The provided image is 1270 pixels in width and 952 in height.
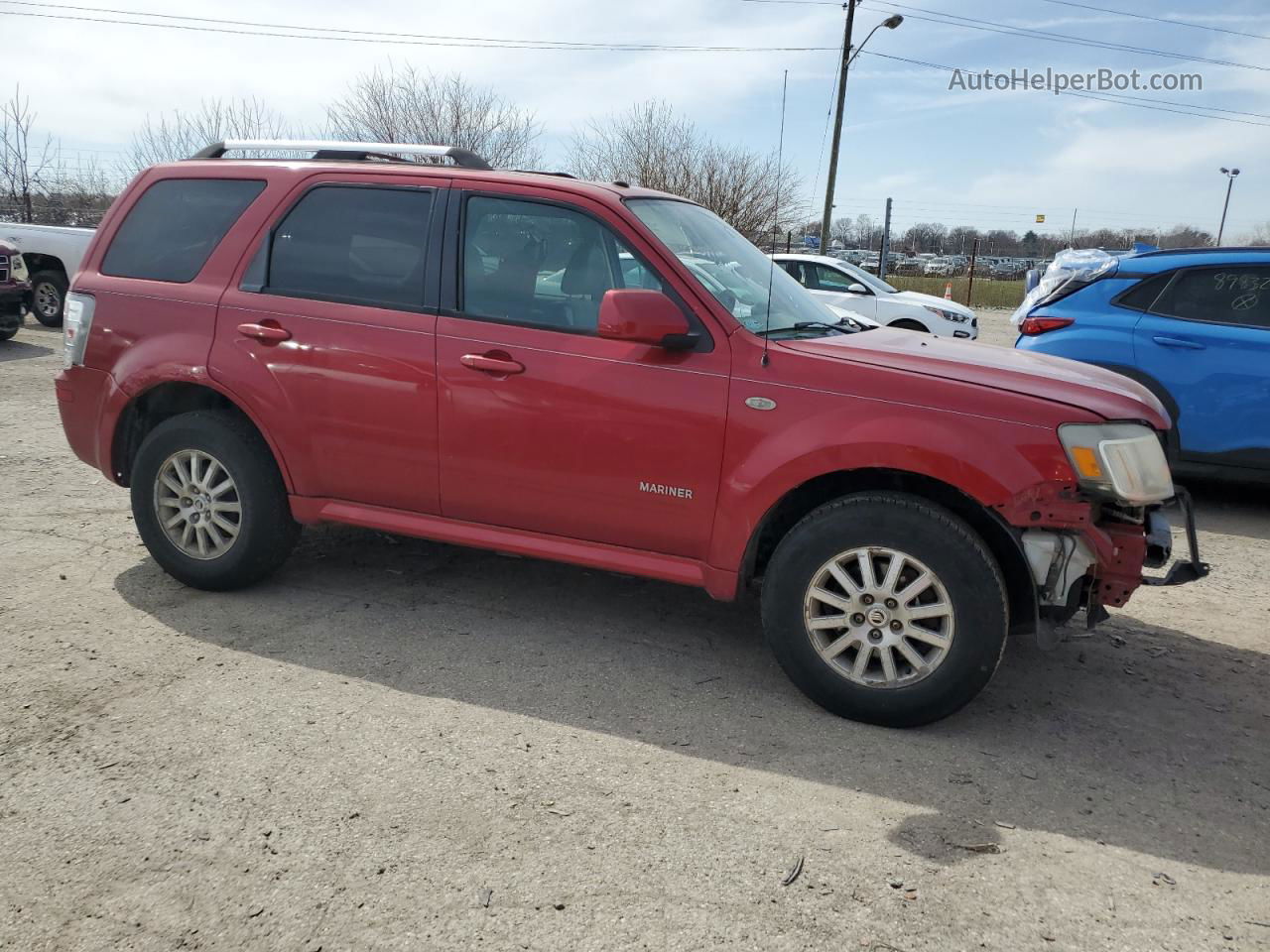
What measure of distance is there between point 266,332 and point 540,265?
49.4 inches

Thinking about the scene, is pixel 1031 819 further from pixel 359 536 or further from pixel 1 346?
pixel 1 346

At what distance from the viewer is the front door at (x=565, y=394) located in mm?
3762

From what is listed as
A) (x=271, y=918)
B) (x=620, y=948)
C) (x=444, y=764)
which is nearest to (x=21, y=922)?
(x=271, y=918)

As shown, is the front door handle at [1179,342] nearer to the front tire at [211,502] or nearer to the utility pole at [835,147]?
the front tire at [211,502]

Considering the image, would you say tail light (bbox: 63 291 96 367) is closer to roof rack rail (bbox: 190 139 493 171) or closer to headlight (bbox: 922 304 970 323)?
roof rack rail (bbox: 190 139 493 171)

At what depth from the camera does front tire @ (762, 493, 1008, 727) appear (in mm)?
3404

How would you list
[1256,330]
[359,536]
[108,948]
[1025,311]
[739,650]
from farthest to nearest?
[1025,311]
[1256,330]
[359,536]
[739,650]
[108,948]

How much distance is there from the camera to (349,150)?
468 cm

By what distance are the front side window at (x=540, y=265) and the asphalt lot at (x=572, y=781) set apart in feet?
4.56

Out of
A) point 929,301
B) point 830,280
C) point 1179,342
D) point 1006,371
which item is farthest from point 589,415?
point 929,301

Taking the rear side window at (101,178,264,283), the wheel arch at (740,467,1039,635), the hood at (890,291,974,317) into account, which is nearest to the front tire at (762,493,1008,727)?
the wheel arch at (740,467,1039,635)

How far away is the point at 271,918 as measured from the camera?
2494 millimetres

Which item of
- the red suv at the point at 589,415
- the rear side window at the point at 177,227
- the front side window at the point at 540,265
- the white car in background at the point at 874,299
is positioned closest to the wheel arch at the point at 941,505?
the red suv at the point at 589,415

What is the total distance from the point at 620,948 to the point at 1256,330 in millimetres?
6153
